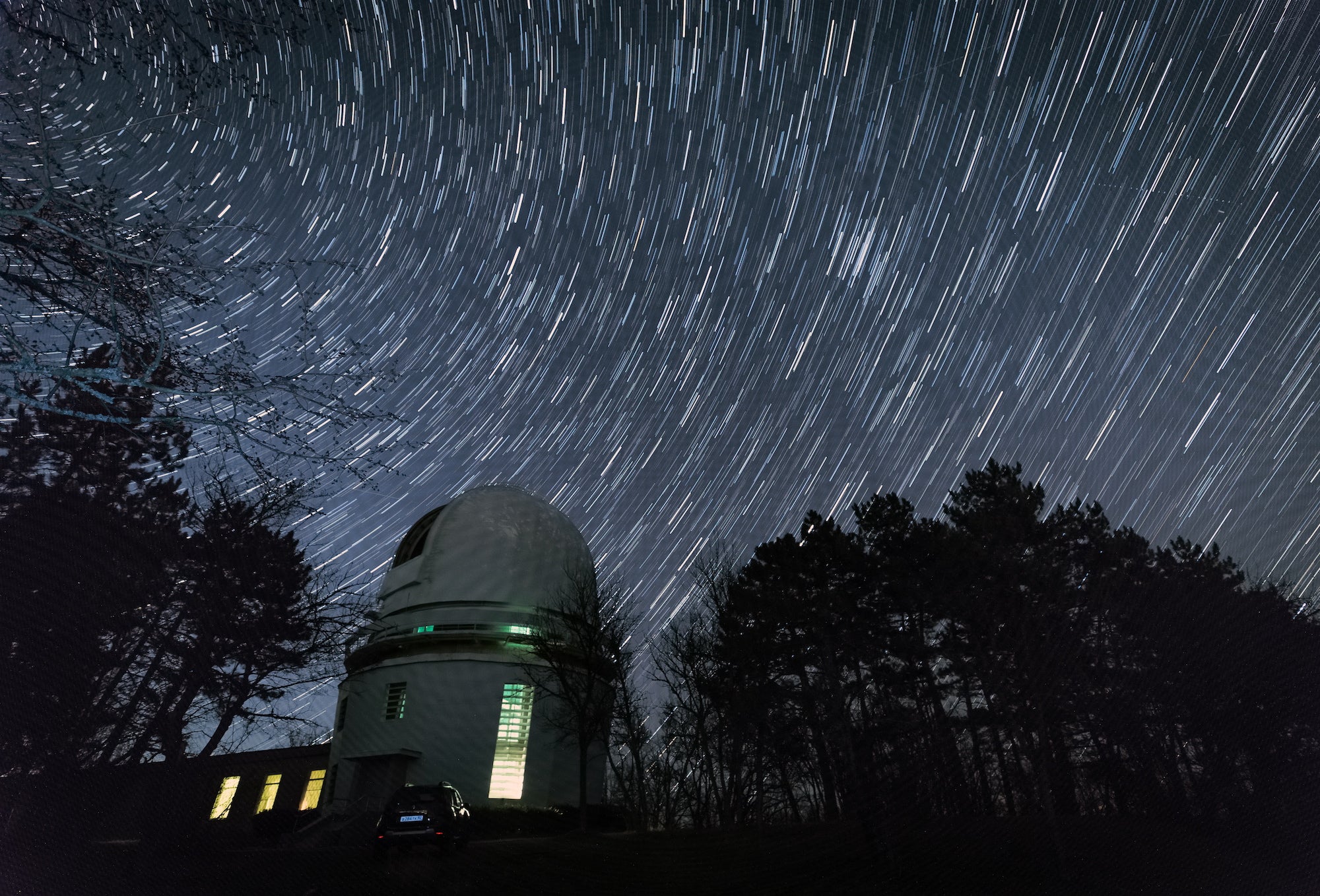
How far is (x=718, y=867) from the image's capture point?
16.6 metres

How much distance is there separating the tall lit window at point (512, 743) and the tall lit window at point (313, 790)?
12.2 meters

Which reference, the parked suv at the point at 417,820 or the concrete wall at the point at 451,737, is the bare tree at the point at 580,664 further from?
the parked suv at the point at 417,820

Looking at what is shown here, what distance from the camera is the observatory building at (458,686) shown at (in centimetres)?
2695

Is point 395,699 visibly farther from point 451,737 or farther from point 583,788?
point 583,788

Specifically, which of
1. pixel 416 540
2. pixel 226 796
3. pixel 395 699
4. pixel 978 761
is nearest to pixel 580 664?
pixel 395 699

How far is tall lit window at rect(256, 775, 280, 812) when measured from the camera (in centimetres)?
3416

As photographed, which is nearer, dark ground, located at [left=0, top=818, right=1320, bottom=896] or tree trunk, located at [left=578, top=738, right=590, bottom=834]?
dark ground, located at [left=0, top=818, right=1320, bottom=896]

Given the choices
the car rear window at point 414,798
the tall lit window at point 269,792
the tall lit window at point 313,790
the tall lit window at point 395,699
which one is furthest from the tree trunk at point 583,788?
the tall lit window at point 269,792

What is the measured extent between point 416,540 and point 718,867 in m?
24.1

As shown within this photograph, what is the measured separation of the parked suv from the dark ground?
16.7 inches

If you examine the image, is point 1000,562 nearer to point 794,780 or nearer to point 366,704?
point 794,780

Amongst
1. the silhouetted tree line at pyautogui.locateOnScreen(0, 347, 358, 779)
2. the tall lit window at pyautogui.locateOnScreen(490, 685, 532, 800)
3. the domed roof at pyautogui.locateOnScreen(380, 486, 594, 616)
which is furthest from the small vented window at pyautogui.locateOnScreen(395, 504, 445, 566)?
the silhouetted tree line at pyautogui.locateOnScreen(0, 347, 358, 779)

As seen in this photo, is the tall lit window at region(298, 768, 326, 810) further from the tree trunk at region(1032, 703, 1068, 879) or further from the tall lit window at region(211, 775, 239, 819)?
the tree trunk at region(1032, 703, 1068, 879)

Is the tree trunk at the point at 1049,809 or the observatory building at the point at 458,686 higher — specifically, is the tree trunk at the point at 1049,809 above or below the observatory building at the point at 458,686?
below
